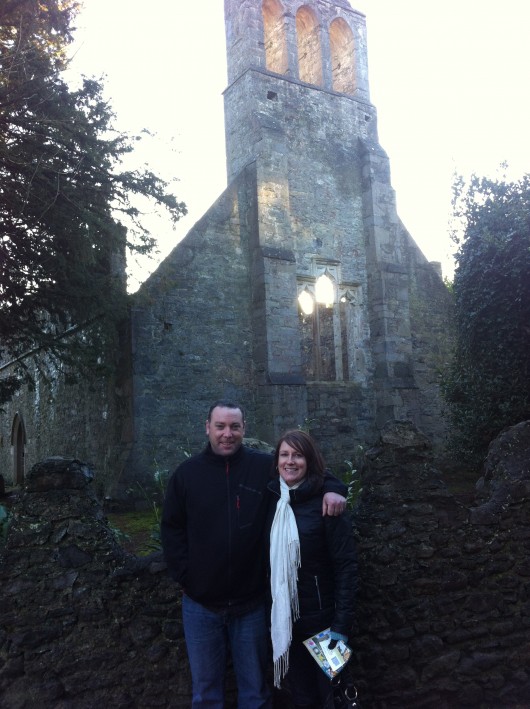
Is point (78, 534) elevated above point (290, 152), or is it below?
below

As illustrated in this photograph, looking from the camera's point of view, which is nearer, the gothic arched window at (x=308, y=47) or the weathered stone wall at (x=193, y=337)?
the weathered stone wall at (x=193, y=337)

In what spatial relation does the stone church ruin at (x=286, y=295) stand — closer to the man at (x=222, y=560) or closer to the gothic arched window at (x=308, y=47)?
the gothic arched window at (x=308, y=47)

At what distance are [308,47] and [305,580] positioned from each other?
49.1ft

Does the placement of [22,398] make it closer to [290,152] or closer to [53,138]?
[290,152]

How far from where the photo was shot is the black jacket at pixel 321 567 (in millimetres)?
2969

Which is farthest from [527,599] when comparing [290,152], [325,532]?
[290,152]

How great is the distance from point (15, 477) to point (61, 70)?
1696cm

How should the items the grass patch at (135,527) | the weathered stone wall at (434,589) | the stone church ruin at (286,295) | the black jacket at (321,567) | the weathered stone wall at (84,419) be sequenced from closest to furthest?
1. the black jacket at (321,567)
2. the weathered stone wall at (434,589)
3. the grass patch at (135,527)
4. the weathered stone wall at (84,419)
5. the stone church ruin at (286,295)

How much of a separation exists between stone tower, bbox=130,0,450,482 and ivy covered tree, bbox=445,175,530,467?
2.90 meters

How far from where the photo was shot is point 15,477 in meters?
21.5

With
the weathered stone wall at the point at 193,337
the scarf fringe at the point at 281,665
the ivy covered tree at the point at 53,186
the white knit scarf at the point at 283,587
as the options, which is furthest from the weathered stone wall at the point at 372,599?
the weathered stone wall at the point at 193,337

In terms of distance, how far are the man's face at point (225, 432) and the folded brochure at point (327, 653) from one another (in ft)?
3.30

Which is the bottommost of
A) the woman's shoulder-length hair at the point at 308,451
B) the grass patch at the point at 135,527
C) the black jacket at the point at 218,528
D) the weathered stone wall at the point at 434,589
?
the grass patch at the point at 135,527

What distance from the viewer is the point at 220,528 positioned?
308 centimetres
